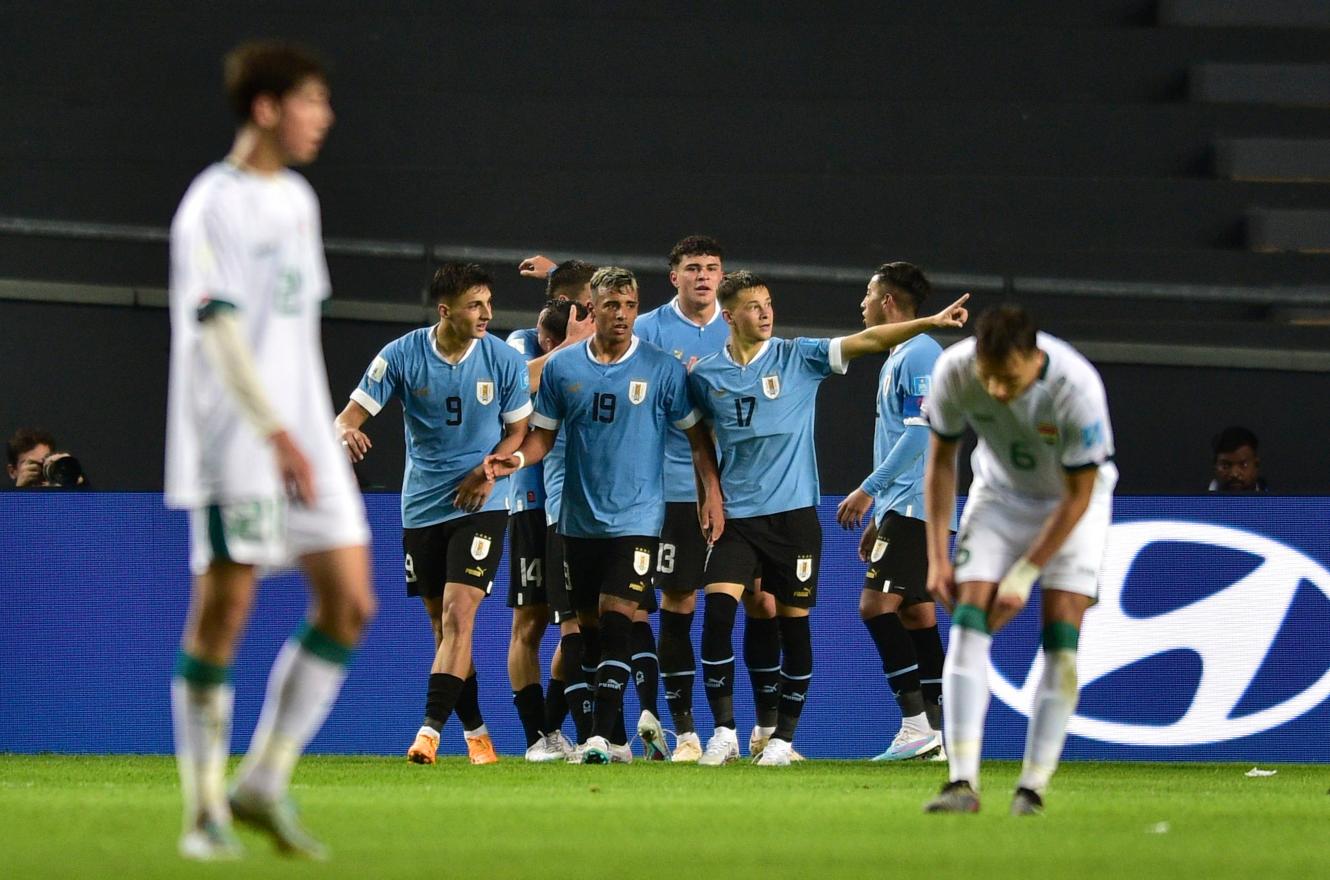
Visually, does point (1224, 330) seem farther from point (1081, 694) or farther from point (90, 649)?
point (90, 649)

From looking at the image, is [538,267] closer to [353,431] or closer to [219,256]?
[353,431]

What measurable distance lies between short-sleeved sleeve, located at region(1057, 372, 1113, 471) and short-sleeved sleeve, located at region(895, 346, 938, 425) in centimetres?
325

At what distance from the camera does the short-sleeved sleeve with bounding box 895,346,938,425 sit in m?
9.22

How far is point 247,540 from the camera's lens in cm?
445

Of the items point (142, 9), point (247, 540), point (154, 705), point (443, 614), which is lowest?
point (154, 705)

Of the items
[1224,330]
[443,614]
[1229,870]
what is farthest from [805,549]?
[1224,330]

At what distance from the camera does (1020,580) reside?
5.91 meters

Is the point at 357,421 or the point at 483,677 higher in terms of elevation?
the point at 357,421

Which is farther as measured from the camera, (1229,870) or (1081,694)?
(1081,694)

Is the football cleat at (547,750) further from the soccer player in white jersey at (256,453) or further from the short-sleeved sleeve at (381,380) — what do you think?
the soccer player in white jersey at (256,453)

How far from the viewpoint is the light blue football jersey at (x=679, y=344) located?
9.38m

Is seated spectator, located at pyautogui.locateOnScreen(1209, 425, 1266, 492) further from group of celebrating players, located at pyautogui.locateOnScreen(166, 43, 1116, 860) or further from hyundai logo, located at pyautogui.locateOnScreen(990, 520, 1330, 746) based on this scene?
group of celebrating players, located at pyautogui.locateOnScreen(166, 43, 1116, 860)

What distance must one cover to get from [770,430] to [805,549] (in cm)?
54

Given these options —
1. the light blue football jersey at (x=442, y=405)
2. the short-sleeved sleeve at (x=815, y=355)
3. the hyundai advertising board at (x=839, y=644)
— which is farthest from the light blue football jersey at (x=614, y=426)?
the hyundai advertising board at (x=839, y=644)
